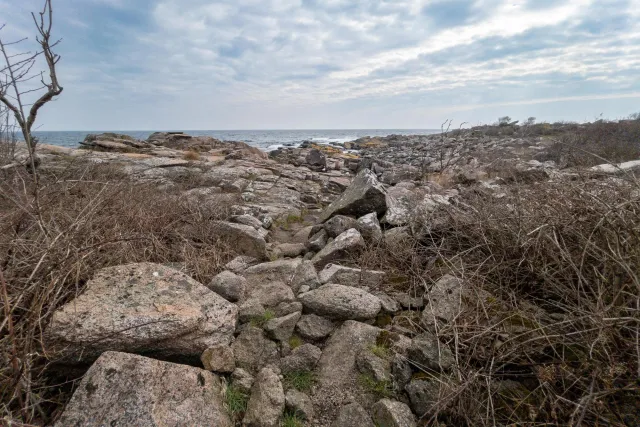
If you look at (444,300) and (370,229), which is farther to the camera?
(370,229)

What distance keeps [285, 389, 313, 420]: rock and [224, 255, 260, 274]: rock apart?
1792 mm

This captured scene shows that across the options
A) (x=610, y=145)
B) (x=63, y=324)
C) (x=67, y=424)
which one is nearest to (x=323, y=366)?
(x=67, y=424)

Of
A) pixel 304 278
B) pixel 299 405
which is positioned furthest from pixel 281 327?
pixel 304 278

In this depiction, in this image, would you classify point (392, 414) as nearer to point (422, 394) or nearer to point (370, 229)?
point (422, 394)

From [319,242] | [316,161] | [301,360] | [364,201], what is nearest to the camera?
[301,360]

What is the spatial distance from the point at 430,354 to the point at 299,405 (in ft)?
2.83

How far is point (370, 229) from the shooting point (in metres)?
4.34

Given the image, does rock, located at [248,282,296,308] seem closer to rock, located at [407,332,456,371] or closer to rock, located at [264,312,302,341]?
rock, located at [264,312,302,341]

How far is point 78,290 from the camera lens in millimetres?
2344

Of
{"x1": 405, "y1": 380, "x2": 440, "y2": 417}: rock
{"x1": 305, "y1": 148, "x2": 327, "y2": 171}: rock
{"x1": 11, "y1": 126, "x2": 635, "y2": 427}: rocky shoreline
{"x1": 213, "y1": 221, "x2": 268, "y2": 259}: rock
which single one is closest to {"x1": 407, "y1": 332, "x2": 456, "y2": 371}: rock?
{"x1": 11, "y1": 126, "x2": 635, "y2": 427}: rocky shoreline

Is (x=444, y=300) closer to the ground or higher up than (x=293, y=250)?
higher up

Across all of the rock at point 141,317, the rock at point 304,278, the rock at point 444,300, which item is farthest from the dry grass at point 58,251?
the rock at point 444,300

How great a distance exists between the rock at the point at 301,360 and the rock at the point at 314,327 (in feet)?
0.58

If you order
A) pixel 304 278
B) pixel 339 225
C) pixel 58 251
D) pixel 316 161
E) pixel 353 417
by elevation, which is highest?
pixel 58 251
